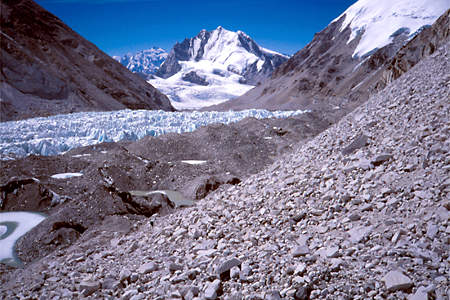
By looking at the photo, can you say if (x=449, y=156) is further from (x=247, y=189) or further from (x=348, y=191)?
(x=247, y=189)

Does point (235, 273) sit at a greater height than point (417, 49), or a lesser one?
lesser

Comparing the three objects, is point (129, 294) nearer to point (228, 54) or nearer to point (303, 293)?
point (303, 293)

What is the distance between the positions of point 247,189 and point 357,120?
8.48ft

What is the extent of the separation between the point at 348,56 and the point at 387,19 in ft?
26.7

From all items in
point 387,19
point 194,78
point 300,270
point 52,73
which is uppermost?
point 194,78

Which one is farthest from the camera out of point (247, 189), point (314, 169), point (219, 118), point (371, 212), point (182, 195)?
point (219, 118)

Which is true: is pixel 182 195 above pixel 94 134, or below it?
below

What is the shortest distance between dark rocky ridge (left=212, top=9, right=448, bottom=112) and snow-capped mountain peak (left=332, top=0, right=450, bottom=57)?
4.21ft

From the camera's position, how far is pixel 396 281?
2506 mm

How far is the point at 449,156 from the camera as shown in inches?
142

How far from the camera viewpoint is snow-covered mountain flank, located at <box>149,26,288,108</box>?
11350cm

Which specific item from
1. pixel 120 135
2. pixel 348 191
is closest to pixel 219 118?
pixel 120 135

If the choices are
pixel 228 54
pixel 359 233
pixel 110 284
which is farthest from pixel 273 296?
pixel 228 54

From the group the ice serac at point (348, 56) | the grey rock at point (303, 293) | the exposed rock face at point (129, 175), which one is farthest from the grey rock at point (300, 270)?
the ice serac at point (348, 56)
